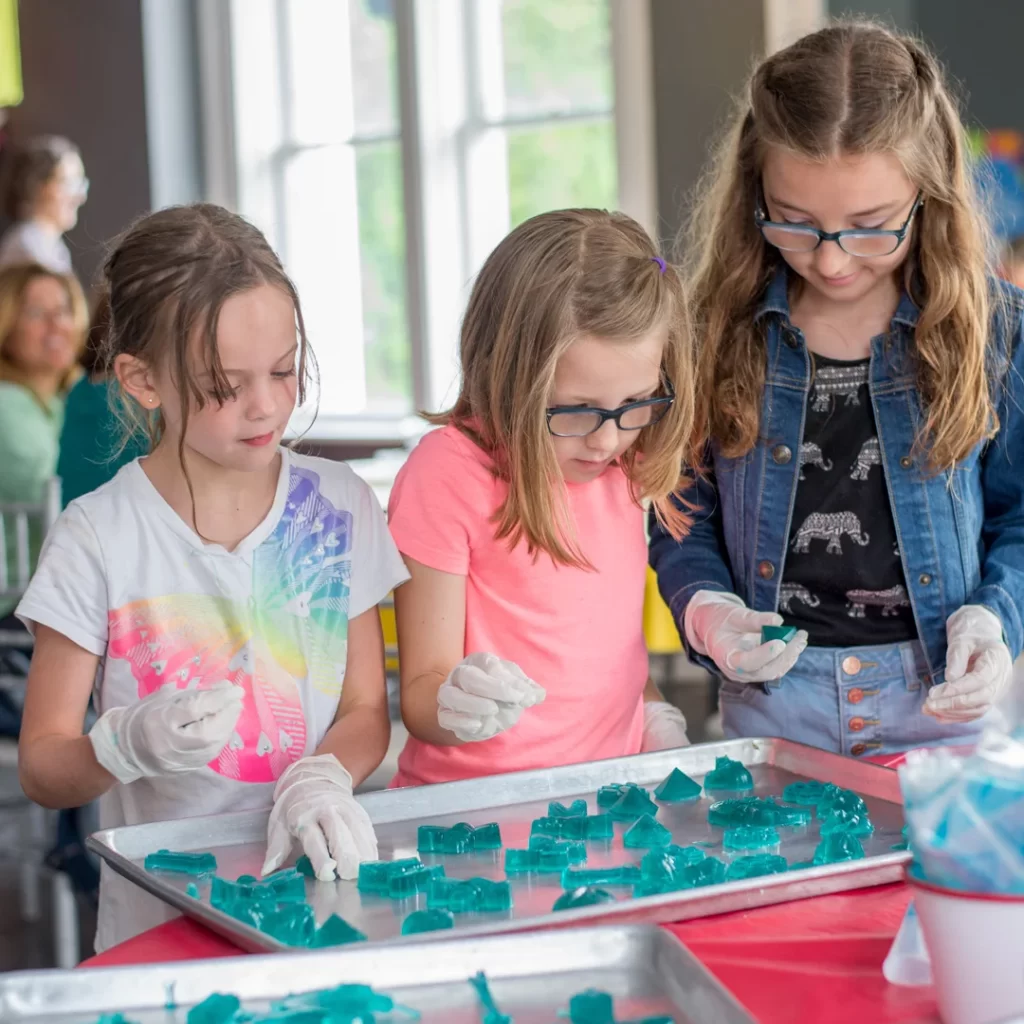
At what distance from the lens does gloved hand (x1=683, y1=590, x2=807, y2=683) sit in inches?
53.8

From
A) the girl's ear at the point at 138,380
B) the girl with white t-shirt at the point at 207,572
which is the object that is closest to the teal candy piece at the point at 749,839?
the girl with white t-shirt at the point at 207,572

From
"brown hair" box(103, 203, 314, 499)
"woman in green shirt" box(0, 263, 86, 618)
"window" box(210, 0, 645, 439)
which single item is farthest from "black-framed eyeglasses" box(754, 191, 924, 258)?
"window" box(210, 0, 645, 439)

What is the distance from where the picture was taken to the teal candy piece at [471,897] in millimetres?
965

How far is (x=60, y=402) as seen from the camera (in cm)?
383

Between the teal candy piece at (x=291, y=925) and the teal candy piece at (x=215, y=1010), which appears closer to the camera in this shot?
the teal candy piece at (x=215, y=1010)

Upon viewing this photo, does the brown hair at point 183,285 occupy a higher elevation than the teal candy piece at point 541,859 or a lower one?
higher

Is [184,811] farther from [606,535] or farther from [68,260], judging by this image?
[68,260]

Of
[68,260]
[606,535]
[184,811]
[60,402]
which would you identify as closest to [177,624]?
[184,811]

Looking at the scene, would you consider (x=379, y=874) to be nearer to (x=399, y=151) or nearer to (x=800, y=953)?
(x=800, y=953)

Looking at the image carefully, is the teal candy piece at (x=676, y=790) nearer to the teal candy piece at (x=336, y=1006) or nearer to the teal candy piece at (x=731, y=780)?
the teal candy piece at (x=731, y=780)

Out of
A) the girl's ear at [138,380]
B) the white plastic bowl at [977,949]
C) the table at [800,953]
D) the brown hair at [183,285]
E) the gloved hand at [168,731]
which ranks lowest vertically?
the table at [800,953]

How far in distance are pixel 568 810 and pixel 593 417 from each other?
0.40 m

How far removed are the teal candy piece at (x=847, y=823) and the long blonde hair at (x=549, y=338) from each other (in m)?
0.43

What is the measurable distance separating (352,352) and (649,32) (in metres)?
Answer: 2.06
